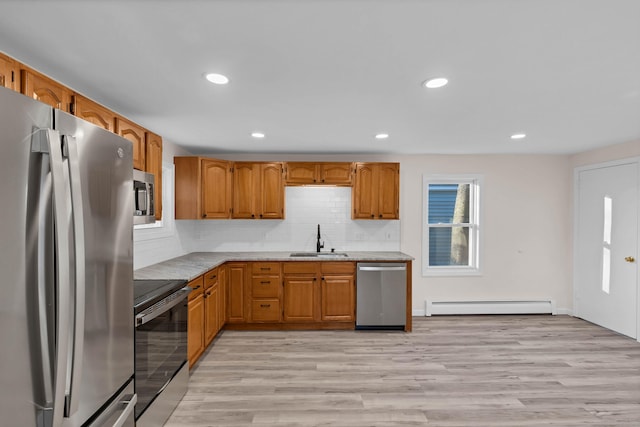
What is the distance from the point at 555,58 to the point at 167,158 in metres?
3.83

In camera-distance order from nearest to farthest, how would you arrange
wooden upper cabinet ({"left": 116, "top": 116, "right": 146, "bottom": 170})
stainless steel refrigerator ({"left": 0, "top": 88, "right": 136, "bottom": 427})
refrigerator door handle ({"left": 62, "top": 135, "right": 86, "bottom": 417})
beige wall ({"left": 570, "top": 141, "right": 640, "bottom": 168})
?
stainless steel refrigerator ({"left": 0, "top": 88, "right": 136, "bottom": 427})
refrigerator door handle ({"left": 62, "top": 135, "right": 86, "bottom": 417})
wooden upper cabinet ({"left": 116, "top": 116, "right": 146, "bottom": 170})
beige wall ({"left": 570, "top": 141, "right": 640, "bottom": 168})

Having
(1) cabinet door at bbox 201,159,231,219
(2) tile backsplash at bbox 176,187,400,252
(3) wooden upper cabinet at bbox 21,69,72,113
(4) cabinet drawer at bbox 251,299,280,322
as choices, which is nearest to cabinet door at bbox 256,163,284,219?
(2) tile backsplash at bbox 176,187,400,252

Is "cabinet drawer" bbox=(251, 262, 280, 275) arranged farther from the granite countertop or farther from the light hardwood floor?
the light hardwood floor

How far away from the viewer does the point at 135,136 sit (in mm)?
2588

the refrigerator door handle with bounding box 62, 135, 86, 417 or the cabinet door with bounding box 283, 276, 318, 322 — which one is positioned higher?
the refrigerator door handle with bounding box 62, 135, 86, 417

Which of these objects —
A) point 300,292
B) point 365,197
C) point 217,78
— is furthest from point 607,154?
point 217,78

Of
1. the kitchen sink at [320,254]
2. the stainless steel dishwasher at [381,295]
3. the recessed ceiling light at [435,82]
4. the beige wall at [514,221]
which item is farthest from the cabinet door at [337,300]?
the recessed ceiling light at [435,82]

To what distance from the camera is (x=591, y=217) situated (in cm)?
427

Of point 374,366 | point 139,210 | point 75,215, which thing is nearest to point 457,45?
point 75,215

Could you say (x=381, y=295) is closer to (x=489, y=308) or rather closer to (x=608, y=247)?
(x=489, y=308)

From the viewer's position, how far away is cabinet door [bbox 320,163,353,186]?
14.0 ft

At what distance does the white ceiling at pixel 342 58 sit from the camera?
1.33 m

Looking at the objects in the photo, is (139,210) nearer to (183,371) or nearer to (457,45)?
(183,371)

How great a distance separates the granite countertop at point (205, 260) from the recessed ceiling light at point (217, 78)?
160 cm
